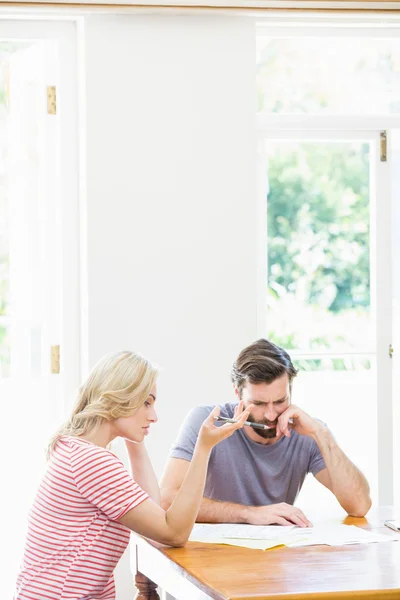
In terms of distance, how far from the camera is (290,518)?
2.59 meters

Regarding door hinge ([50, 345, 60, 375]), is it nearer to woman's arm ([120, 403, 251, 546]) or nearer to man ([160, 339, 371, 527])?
man ([160, 339, 371, 527])

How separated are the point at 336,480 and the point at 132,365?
2.46 ft

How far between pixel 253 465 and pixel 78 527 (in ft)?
2.40

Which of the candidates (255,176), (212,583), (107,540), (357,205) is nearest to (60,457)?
(107,540)

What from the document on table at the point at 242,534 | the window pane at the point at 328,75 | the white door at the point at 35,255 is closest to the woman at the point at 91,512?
the document on table at the point at 242,534

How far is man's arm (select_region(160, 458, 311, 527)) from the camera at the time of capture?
8.52 ft

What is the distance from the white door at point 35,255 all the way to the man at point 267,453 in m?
1.08

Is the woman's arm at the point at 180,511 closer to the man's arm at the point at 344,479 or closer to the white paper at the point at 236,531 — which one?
the white paper at the point at 236,531

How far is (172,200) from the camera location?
12.2ft

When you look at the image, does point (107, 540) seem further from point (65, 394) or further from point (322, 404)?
point (322, 404)

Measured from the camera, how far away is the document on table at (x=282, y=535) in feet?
7.81

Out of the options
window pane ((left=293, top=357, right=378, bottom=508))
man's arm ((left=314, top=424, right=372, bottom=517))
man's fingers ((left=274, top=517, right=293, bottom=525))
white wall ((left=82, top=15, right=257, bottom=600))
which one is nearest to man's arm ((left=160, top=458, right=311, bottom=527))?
man's fingers ((left=274, top=517, right=293, bottom=525))

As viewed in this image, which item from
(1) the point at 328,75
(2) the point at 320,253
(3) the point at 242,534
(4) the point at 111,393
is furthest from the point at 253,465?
(1) the point at 328,75

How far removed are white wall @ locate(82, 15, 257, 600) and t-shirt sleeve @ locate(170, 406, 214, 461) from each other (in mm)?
833
